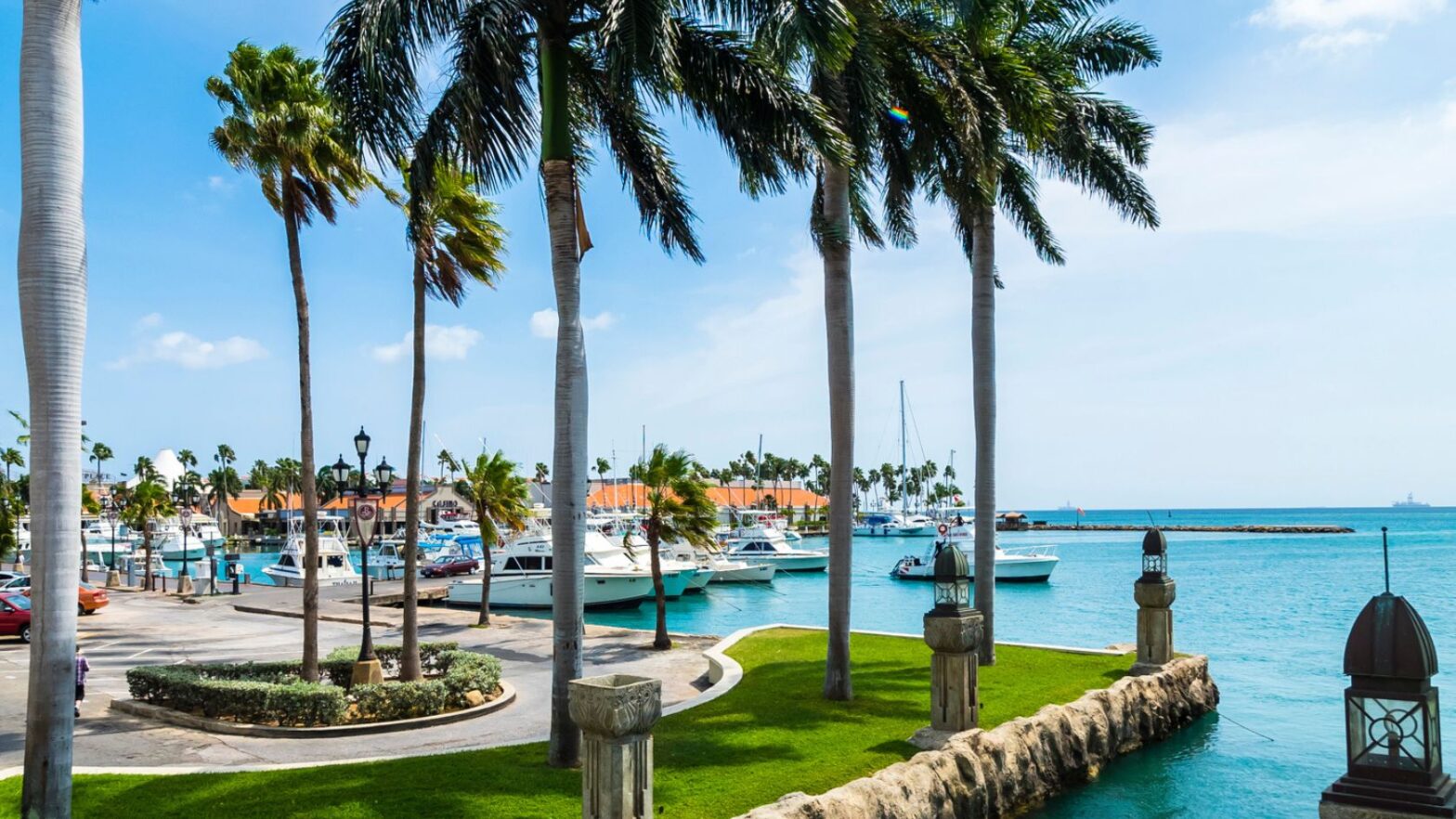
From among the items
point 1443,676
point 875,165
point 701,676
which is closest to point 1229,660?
point 1443,676

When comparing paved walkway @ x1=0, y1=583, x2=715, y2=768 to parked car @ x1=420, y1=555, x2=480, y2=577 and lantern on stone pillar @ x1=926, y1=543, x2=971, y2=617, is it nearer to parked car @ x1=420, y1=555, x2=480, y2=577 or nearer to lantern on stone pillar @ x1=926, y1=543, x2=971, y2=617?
lantern on stone pillar @ x1=926, y1=543, x2=971, y2=617

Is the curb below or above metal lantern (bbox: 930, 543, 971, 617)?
below

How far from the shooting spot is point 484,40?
11.4 metres

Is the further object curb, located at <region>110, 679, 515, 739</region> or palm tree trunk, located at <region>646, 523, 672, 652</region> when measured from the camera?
palm tree trunk, located at <region>646, 523, 672, 652</region>

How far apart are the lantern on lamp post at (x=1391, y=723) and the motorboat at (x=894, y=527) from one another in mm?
123134

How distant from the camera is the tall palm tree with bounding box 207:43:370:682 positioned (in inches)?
635

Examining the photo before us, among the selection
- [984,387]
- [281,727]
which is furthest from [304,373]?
[984,387]

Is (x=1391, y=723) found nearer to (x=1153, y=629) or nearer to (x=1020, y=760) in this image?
(x=1020, y=760)

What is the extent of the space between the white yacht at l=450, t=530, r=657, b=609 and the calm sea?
1152 millimetres

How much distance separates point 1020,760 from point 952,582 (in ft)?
7.85

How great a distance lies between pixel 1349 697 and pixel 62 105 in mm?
9533

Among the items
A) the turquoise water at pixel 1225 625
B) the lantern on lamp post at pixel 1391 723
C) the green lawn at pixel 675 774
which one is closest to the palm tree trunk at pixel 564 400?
the green lawn at pixel 675 774

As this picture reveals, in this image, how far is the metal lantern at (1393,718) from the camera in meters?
5.35

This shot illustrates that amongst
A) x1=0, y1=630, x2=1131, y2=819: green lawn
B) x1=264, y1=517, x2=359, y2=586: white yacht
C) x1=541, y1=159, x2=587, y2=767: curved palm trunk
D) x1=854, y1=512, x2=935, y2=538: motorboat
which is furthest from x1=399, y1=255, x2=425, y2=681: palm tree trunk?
x1=854, y1=512, x2=935, y2=538: motorboat
